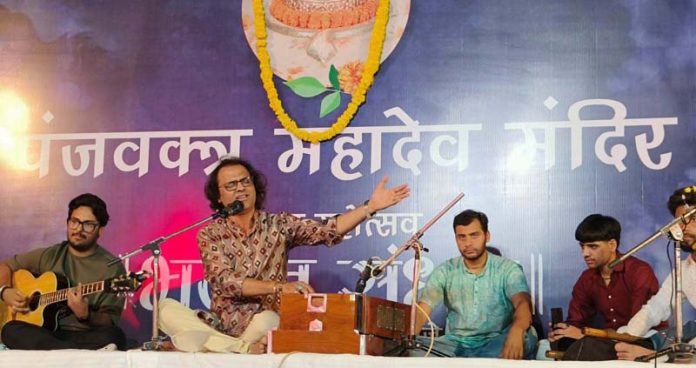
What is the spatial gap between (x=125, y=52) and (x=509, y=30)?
2.38 m

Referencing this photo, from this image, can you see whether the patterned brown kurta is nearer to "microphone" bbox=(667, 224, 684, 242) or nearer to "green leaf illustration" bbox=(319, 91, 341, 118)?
"green leaf illustration" bbox=(319, 91, 341, 118)

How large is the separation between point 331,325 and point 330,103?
6.83 feet

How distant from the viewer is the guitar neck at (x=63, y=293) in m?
5.75

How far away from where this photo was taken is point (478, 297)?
5.91m

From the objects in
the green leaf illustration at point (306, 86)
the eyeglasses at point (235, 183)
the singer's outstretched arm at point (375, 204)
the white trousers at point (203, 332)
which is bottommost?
the white trousers at point (203, 332)

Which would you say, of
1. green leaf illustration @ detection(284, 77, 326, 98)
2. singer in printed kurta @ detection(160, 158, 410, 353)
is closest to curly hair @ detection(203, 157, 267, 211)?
singer in printed kurta @ detection(160, 158, 410, 353)

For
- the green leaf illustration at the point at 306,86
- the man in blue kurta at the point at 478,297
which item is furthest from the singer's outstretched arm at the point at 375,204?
the green leaf illustration at the point at 306,86

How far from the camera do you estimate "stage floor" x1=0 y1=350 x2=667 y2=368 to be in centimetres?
435

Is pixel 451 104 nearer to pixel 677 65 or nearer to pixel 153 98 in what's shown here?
pixel 677 65

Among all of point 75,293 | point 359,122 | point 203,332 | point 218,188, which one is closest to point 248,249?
point 218,188

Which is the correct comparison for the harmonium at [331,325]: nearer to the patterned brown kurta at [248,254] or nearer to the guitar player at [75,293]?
the patterned brown kurta at [248,254]

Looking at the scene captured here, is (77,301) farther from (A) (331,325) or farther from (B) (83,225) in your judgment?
(A) (331,325)

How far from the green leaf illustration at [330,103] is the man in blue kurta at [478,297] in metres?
1.08

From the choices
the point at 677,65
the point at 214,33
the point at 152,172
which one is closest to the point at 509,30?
the point at 677,65
